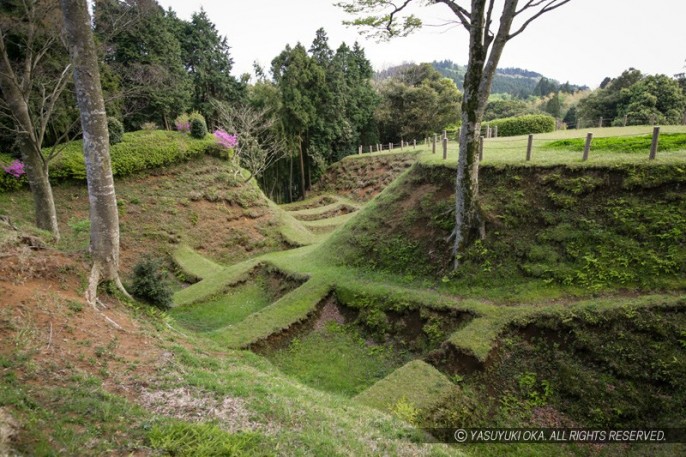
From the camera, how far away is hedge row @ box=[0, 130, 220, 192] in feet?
63.7

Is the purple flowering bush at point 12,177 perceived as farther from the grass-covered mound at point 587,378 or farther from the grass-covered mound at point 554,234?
the grass-covered mound at point 587,378

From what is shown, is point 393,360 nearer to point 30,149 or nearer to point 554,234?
point 554,234

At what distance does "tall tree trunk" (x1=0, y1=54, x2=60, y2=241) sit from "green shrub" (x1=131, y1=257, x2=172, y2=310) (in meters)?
4.90

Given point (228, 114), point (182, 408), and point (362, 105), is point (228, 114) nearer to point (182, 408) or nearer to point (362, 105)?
point (362, 105)

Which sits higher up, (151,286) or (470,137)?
(470,137)

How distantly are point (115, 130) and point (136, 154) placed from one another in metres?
1.77

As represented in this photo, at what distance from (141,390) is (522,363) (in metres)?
8.25

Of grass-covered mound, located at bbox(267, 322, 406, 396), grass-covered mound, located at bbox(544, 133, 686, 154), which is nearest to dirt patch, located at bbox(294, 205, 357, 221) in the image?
grass-covered mound, located at bbox(267, 322, 406, 396)

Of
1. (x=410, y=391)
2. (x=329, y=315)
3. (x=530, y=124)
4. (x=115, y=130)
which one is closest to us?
(x=410, y=391)

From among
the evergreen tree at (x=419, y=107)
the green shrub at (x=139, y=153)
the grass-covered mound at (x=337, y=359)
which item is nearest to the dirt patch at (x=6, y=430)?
the grass-covered mound at (x=337, y=359)

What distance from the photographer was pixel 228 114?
3388 centimetres

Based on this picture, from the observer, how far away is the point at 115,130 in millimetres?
21750

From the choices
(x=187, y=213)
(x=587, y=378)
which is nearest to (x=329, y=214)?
(x=187, y=213)

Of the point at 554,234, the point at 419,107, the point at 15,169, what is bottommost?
the point at 554,234
